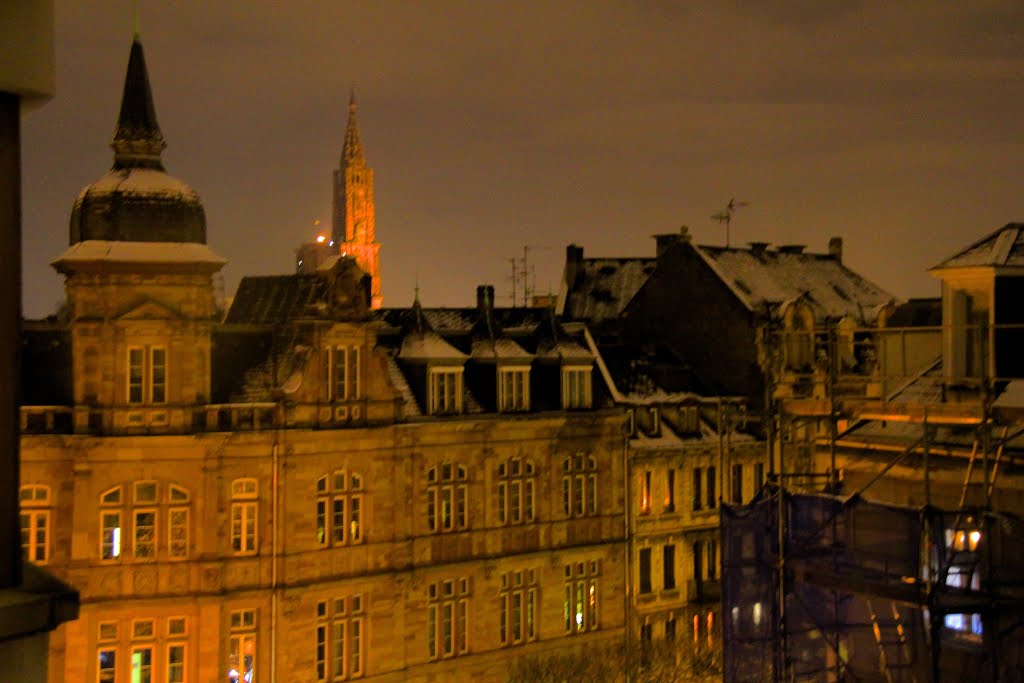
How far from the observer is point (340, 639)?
33531 millimetres

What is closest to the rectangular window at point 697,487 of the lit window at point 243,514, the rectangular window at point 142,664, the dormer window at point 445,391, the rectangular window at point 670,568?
the rectangular window at point 670,568

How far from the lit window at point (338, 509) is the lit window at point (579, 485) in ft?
24.6

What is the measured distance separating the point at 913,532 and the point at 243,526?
17086 mm

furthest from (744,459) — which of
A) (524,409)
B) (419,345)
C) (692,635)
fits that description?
(419,345)

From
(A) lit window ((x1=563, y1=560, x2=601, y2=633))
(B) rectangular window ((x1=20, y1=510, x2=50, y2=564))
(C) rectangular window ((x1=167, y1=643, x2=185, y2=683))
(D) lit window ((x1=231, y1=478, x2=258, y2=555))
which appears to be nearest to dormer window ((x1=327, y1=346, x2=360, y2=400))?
(D) lit window ((x1=231, y1=478, x2=258, y2=555))

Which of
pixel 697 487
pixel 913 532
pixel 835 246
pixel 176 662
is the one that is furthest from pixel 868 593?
pixel 835 246

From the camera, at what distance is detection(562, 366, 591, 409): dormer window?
128 ft

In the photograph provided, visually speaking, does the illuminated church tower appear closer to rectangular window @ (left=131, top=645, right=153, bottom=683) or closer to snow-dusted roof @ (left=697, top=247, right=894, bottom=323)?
snow-dusted roof @ (left=697, top=247, right=894, bottom=323)

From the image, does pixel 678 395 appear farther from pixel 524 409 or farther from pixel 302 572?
pixel 302 572

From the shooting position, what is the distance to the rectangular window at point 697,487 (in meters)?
43.3

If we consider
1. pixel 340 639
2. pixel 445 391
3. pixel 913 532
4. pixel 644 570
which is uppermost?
pixel 445 391

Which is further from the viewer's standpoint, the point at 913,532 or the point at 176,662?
the point at 176,662

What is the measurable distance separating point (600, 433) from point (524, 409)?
10.4ft

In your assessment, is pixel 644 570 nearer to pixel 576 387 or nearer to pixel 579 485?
pixel 579 485
